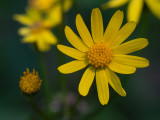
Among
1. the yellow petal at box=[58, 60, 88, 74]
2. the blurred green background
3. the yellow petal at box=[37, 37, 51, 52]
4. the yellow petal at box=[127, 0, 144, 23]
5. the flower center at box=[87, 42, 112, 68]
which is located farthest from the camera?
the blurred green background

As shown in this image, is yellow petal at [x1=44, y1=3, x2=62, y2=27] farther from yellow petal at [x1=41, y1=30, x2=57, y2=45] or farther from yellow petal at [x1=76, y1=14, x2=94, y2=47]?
yellow petal at [x1=76, y1=14, x2=94, y2=47]

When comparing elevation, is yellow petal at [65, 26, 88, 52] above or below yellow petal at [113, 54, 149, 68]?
above

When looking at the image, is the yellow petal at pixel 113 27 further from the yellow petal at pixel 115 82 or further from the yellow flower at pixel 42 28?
the yellow flower at pixel 42 28

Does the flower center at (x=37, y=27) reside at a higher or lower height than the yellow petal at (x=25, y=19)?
lower

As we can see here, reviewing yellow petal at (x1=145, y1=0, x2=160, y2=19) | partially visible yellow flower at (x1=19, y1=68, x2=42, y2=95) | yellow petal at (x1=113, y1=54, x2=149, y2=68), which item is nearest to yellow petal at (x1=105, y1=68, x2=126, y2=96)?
yellow petal at (x1=113, y1=54, x2=149, y2=68)

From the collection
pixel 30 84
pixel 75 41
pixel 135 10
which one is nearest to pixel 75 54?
pixel 75 41

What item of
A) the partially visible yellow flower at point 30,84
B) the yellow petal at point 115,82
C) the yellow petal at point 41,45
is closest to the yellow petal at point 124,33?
the yellow petal at point 115,82

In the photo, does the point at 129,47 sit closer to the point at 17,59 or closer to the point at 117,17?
the point at 117,17
